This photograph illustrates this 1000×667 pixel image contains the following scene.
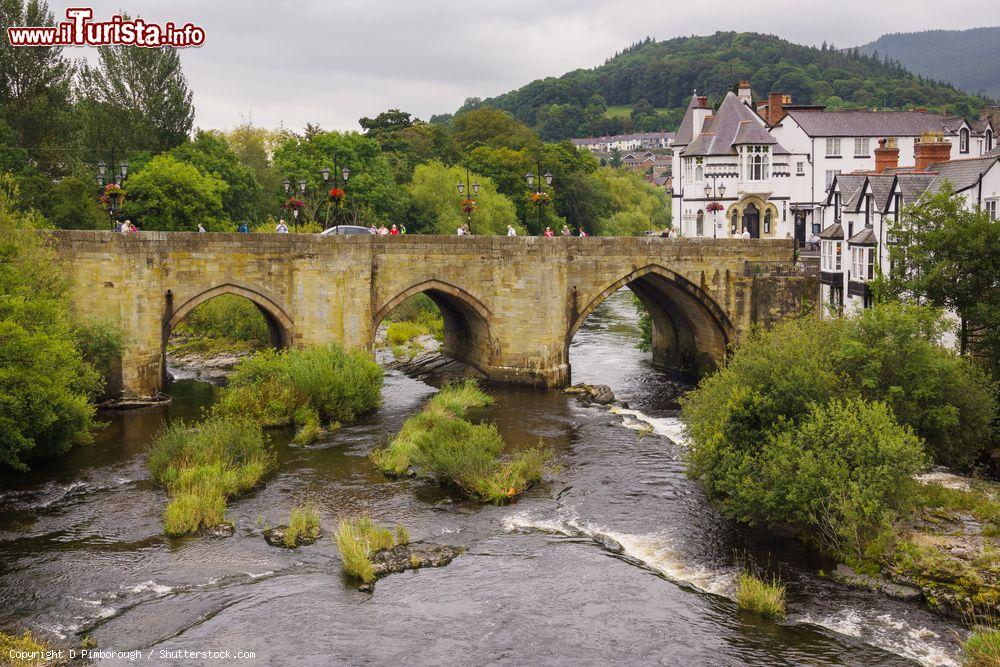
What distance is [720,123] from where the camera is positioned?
202ft

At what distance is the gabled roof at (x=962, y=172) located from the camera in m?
34.3

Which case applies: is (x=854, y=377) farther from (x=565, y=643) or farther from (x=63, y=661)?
(x=63, y=661)

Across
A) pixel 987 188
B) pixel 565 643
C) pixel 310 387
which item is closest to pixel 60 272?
pixel 310 387

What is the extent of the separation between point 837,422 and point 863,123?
153ft

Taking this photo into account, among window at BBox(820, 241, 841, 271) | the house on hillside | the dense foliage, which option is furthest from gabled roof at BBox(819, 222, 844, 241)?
the dense foliage

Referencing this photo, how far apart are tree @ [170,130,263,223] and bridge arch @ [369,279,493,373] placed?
17169mm

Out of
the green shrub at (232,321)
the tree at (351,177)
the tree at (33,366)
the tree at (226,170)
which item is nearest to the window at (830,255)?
the green shrub at (232,321)

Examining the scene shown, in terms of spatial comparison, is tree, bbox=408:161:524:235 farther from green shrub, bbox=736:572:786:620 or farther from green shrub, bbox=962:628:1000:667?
green shrub, bbox=962:628:1000:667

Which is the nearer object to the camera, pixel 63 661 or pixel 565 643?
pixel 63 661

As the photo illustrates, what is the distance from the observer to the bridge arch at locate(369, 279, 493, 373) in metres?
40.9

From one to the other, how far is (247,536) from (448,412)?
12249 millimetres

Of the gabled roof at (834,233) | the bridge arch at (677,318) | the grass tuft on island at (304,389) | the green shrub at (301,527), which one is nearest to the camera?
the green shrub at (301,527)

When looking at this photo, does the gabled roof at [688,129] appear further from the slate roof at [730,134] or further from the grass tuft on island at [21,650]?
the grass tuft on island at [21,650]

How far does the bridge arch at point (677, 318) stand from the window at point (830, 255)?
511cm
